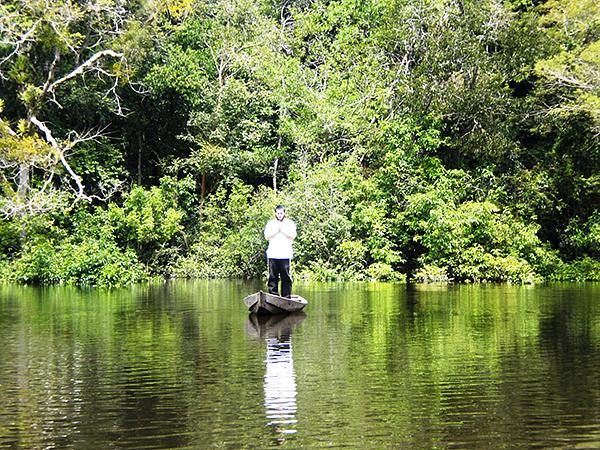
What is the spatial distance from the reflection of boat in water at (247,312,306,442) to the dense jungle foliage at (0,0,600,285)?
14.4m

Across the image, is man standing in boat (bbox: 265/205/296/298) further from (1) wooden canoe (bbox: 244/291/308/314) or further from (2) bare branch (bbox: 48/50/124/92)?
(2) bare branch (bbox: 48/50/124/92)

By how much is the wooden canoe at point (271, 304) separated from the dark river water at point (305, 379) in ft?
0.95

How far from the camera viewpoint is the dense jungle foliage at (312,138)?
91.6ft

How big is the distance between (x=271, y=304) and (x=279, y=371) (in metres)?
6.09

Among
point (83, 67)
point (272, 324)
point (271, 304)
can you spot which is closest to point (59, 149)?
point (83, 67)

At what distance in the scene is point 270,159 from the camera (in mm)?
34438

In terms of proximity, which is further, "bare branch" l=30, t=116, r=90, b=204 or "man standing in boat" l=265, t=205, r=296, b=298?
"bare branch" l=30, t=116, r=90, b=204

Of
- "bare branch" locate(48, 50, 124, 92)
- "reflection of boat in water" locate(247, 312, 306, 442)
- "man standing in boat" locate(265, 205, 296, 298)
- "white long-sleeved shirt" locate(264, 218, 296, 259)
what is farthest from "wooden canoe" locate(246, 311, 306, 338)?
"bare branch" locate(48, 50, 124, 92)

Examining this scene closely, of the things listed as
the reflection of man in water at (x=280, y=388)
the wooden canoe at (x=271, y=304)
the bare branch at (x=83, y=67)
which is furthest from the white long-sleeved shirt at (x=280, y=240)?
the bare branch at (x=83, y=67)

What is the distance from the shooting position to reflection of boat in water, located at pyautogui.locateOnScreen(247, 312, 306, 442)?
647 cm

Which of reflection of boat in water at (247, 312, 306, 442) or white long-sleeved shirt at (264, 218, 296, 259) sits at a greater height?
white long-sleeved shirt at (264, 218, 296, 259)

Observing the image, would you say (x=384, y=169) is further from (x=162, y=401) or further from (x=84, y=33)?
(x=162, y=401)

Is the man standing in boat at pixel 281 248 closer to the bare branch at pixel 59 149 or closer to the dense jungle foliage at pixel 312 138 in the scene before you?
the dense jungle foliage at pixel 312 138

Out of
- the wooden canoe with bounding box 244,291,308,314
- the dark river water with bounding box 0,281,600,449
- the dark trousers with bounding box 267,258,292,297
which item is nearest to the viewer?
the dark river water with bounding box 0,281,600,449
